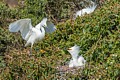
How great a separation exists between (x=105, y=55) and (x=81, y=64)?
24 centimetres

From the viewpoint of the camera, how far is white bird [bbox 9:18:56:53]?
496cm

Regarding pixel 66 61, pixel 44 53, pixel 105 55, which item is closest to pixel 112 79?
pixel 105 55

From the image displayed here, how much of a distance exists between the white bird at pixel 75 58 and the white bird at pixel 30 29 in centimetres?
65

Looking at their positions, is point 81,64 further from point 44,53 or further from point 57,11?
point 57,11

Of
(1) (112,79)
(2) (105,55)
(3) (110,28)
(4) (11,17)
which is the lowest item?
(1) (112,79)

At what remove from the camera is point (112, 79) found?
3885 millimetres

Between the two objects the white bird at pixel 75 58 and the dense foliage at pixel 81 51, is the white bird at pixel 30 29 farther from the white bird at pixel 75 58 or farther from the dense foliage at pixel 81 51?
the white bird at pixel 75 58

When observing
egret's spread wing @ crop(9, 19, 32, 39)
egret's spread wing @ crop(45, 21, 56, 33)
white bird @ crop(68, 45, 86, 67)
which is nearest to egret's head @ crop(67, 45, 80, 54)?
white bird @ crop(68, 45, 86, 67)

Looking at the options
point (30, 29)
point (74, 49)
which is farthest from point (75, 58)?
point (30, 29)

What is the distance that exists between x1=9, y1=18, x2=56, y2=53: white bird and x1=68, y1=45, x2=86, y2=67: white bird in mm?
650

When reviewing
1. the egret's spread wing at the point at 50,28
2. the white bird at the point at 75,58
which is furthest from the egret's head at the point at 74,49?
the egret's spread wing at the point at 50,28

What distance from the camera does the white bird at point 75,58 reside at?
4234 mm

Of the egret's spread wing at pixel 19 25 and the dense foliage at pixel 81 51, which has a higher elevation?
the egret's spread wing at pixel 19 25

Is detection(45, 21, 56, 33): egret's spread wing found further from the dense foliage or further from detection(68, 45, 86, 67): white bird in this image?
detection(68, 45, 86, 67): white bird
